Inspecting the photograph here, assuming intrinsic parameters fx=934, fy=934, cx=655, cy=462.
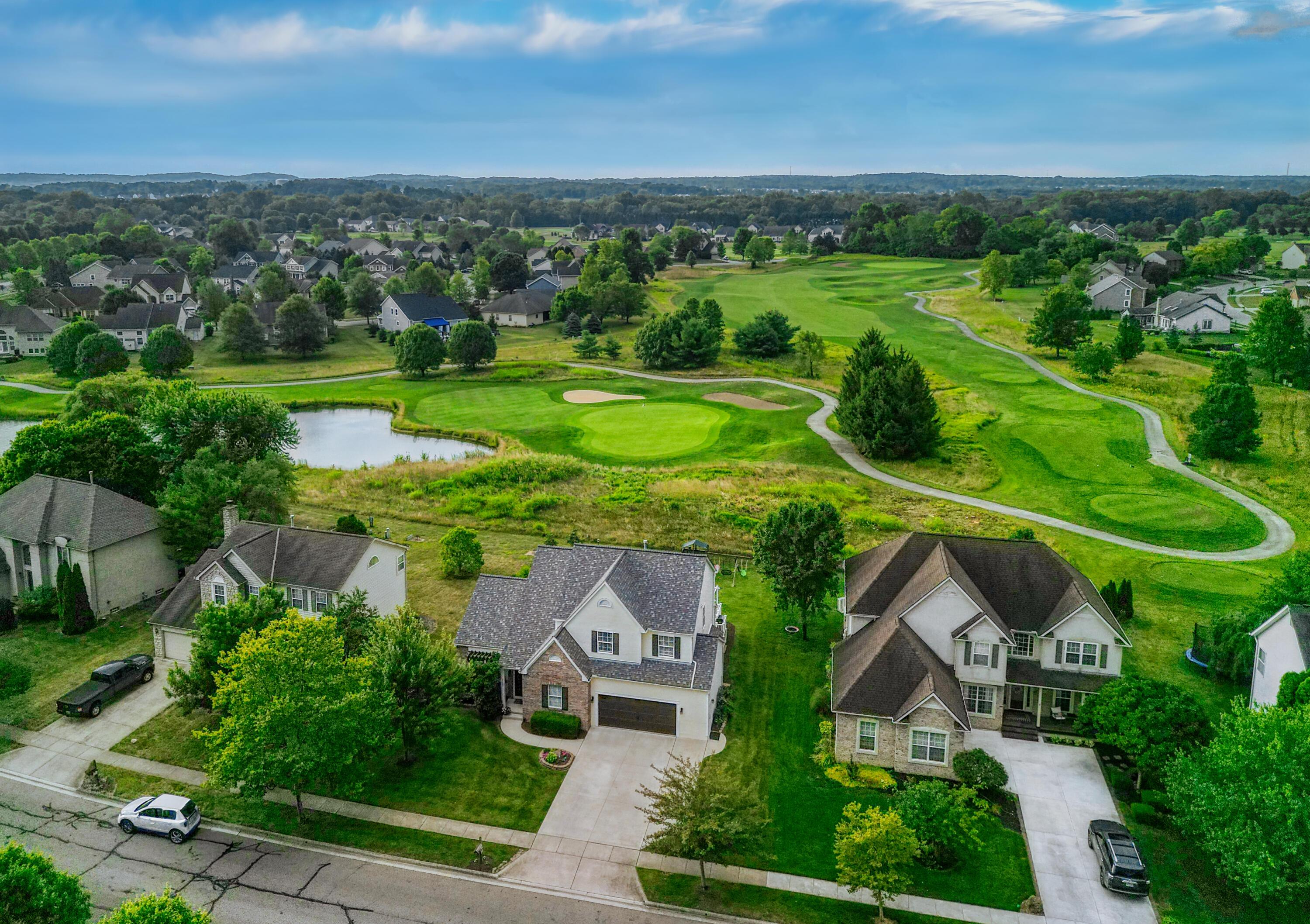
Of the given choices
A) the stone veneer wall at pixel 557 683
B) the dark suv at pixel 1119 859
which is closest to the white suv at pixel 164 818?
the stone veneer wall at pixel 557 683

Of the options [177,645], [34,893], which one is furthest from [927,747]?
[177,645]

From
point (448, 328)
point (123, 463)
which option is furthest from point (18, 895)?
point (448, 328)

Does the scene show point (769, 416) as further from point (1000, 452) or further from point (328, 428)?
point (328, 428)

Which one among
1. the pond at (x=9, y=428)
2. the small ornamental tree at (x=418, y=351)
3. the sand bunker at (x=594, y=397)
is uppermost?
the small ornamental tree at (x=418, y=351)

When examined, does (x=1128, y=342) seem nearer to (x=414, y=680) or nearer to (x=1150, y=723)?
(x=1150, y=723)

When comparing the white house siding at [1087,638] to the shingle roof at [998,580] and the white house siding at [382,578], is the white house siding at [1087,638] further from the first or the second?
the white house siding at [382,578]

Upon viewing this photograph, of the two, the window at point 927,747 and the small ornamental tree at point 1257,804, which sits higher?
the small ornamental tree at point 1257,804
